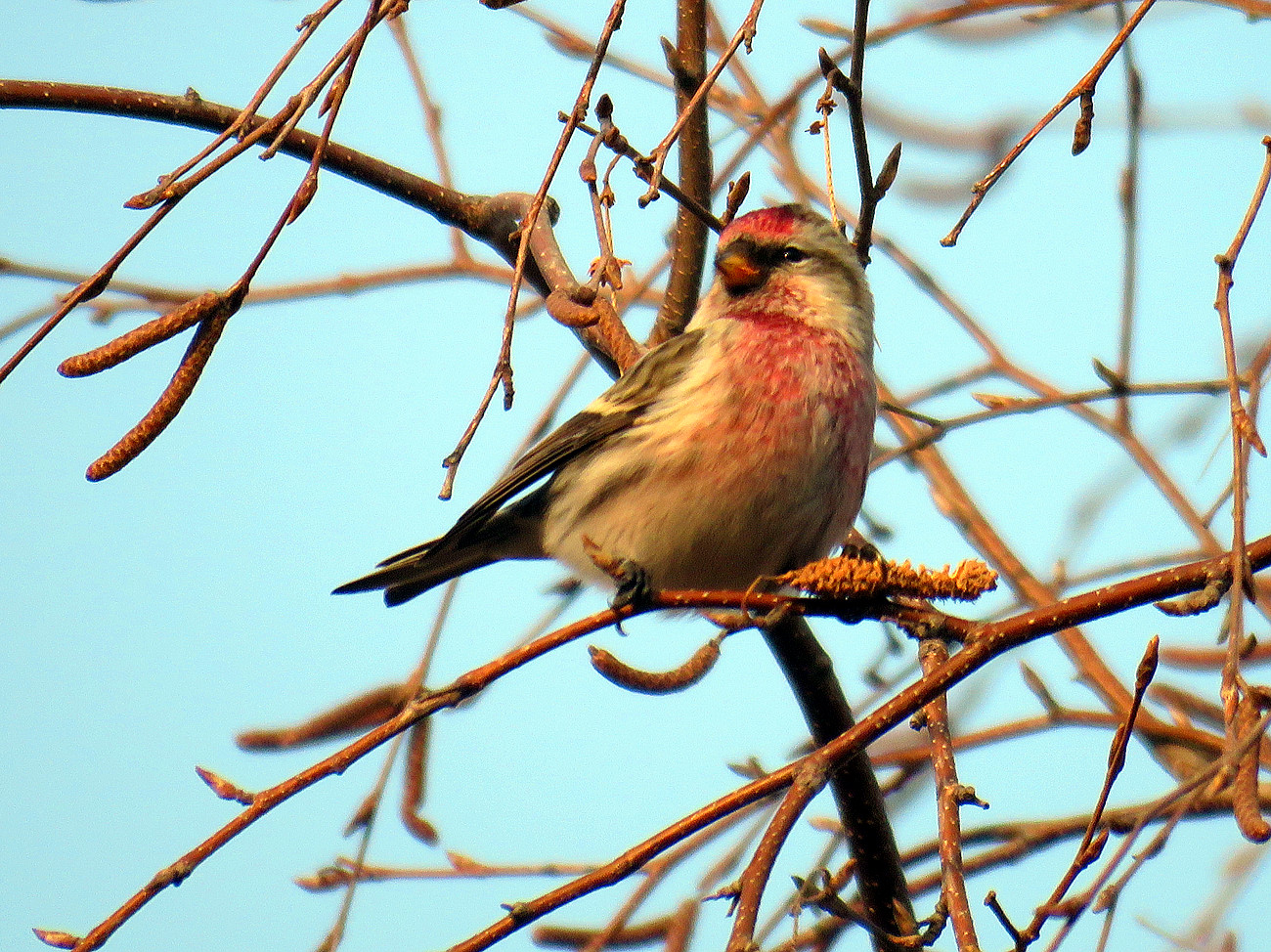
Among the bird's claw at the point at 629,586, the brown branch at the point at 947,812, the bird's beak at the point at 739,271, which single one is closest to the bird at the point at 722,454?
the bird's beak at the point at 739,271

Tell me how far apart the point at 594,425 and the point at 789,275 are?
72 centimetres

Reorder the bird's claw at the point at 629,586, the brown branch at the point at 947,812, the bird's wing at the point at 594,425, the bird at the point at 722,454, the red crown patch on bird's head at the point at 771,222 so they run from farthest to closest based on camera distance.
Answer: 1. the red crown patch on bird's head at the point at 771,222
2. the bird's wing at the point at 594,425
3. the bird at the point at 722,454
4. the bird's claw at the point at 629,586
5. the brown branch at the point at 947,812

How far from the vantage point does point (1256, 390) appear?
295 cm

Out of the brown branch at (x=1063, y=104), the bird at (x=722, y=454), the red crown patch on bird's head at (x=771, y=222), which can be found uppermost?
the red crown patch on bird's head at (x=771, y=222)

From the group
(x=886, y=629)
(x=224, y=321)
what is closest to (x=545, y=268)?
(x=886, y=629)

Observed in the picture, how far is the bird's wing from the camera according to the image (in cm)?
361

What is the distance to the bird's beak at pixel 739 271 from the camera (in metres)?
3.89

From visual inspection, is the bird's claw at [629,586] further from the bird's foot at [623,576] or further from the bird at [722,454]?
the bird at [722,454]

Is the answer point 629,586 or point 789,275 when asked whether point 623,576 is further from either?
point 789,275

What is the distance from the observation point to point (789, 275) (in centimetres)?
391

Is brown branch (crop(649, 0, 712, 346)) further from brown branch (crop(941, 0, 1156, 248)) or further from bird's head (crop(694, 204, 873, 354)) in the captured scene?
brown branch (crop(941, 0, 1156, 248))

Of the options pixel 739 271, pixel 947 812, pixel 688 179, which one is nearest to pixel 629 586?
pixel 947 812

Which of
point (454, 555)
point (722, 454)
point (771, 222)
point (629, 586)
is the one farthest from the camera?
point (771, 222)

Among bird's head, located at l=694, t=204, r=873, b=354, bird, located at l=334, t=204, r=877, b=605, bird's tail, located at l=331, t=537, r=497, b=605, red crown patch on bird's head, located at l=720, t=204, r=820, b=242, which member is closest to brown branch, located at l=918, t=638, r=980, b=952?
bird, located at l=334, t=204, r=877, b=605
